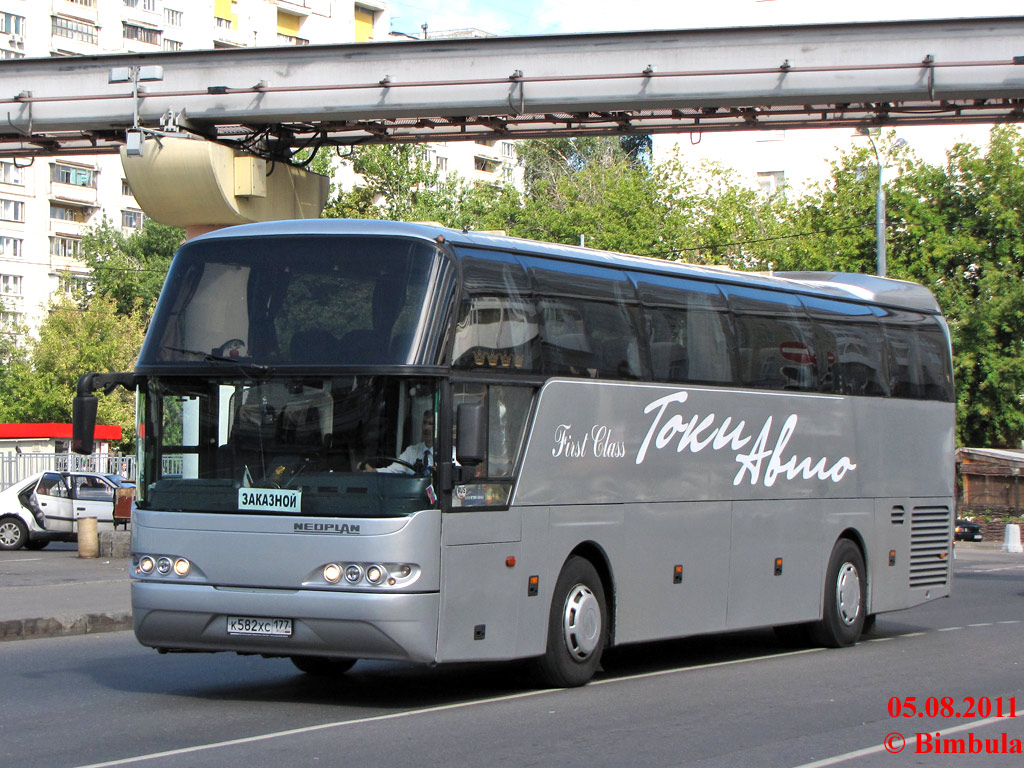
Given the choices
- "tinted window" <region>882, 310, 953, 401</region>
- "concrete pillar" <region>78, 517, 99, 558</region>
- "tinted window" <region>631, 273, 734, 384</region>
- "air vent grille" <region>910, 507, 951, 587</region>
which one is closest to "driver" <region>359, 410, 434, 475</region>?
"tinted window" <region>631, 273, 734, 384</region>

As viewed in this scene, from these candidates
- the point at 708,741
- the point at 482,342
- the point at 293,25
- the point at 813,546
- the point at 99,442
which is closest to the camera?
the point at 708,741

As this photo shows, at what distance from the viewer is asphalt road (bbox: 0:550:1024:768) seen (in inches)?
322

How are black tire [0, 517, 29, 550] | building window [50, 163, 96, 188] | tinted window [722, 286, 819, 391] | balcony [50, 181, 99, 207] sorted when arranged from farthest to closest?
building window [50, 163, 96, 188], balcony [50, 181, 99, 207], black tire [0, 517, 29, 550], tinted window [722, 286, 819, 391]

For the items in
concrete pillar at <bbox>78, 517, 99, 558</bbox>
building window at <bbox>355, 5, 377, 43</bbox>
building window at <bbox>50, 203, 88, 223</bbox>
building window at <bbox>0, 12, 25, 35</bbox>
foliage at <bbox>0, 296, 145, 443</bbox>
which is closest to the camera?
concrete pillar at <bbox>78, 517, 99, 558</bbox>

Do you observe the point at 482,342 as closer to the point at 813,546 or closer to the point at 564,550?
the point at 564,550

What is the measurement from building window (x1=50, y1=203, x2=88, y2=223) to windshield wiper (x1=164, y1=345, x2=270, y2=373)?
74287 mm

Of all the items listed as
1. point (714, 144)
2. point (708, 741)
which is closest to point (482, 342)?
point (708, 741)

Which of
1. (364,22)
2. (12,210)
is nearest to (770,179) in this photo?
(364,22)

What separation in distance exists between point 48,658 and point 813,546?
7362mm

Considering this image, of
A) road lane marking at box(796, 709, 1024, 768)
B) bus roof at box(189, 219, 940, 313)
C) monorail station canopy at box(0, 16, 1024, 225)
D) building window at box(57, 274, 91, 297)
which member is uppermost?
building window at box(57, 274, 91, 297)

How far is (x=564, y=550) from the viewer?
11.0m

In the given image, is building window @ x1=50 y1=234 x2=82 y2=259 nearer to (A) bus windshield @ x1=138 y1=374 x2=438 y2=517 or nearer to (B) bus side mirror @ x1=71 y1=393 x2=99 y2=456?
(B) bus side mirror @ x1=71 y1=393 x2=99 y2=456

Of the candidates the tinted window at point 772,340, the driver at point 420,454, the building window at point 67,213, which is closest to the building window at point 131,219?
the building window at point 67,213

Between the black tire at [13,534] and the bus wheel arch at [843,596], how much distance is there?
67.9 feet
